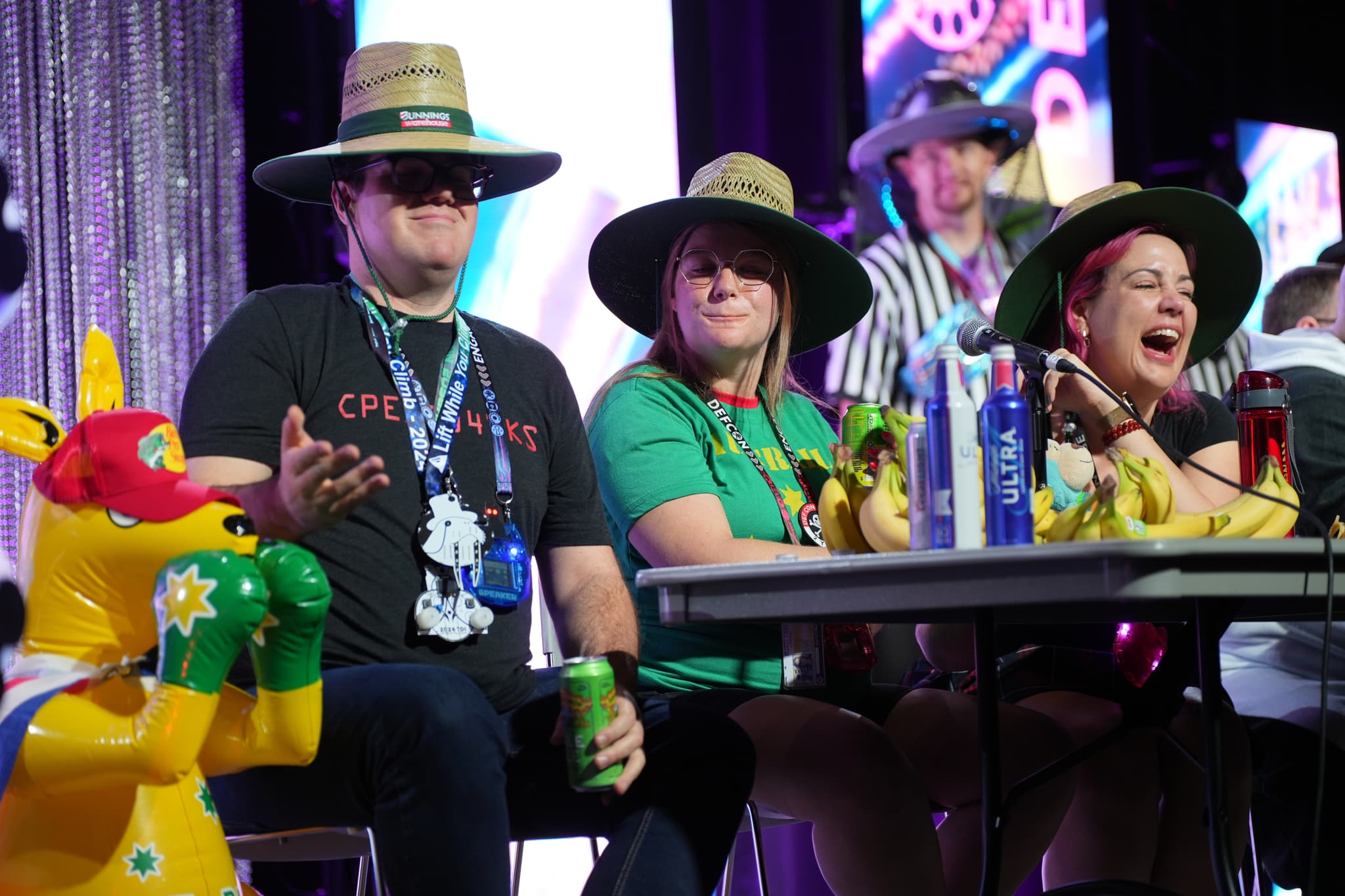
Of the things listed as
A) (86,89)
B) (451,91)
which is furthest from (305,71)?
(451,91)

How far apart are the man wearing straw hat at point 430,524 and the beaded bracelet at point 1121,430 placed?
95 centimetres

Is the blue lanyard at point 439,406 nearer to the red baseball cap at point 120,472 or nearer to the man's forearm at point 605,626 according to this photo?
the man's forearm at point 605,626

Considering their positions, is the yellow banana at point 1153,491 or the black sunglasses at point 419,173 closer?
the yellow banana at point 1153,491

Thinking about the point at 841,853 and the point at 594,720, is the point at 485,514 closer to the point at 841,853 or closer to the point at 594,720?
the point at 594,720

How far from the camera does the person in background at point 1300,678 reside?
2.31m

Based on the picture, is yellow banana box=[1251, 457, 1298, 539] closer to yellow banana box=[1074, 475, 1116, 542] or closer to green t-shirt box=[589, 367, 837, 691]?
yellow banana box=[1074, 475, 1116, 542]

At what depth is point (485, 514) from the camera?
181 cm

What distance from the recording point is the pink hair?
241cm

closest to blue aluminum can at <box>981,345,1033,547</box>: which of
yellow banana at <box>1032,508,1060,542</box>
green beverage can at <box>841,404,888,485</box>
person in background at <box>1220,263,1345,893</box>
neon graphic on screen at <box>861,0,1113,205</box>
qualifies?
yellow banana at <box>1032,508,1060,542</box>

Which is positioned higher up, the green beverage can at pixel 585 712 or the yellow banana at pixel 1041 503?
the yellow banana at pixel 1041 503

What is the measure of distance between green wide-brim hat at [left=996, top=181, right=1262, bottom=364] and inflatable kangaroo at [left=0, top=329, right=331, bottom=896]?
A: 158 centimetres

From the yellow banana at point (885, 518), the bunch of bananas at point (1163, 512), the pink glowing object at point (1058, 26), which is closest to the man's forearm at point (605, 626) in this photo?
the yellow banana at point (885, 518)

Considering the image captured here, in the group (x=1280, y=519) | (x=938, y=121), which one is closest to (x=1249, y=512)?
(x=1280, y=519)

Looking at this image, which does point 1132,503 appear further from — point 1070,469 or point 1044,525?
point 1070,469
